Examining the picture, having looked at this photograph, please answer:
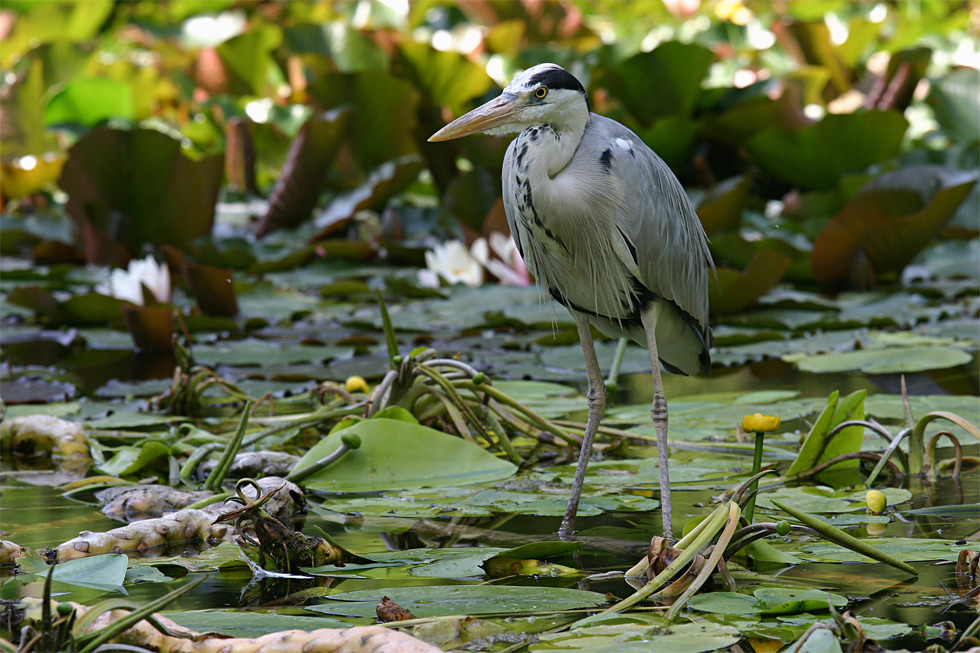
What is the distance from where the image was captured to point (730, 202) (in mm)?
5340

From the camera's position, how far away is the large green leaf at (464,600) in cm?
176

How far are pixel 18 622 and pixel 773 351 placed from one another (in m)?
3.25

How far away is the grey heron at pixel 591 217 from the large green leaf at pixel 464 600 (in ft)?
1.62

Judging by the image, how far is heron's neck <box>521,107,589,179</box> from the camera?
2.31 m

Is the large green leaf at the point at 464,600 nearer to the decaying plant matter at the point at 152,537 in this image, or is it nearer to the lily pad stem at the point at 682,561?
the lily pad stem at the point at 682,561

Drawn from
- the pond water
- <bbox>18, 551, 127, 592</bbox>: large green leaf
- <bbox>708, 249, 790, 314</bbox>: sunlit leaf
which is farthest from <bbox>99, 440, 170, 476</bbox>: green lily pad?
<bbox>708, 249, 790, 314</bbox>: sunlit leaf

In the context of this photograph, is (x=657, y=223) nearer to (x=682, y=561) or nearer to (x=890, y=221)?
(x=682, y=561)

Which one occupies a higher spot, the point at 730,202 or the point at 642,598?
the point at 730,202

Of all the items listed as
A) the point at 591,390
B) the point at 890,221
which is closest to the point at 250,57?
the point at 890,221

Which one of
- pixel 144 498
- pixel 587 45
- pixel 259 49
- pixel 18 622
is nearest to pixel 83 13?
pixel 259 49

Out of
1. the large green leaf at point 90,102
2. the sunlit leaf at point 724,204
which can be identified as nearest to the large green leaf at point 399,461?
the sunlit leaf at point 724,204

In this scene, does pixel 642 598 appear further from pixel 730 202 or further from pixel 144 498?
pixel 730 202

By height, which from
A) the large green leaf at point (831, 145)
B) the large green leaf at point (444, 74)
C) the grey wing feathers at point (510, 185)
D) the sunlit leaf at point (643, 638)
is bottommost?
the sunlit leaf at point (643, 638)

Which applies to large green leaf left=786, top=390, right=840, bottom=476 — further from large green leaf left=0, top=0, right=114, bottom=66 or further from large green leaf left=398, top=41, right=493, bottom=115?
large green leaf left=0, top=0, right=114, bottom=66
